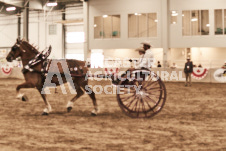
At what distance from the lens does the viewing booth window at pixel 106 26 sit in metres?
34.3

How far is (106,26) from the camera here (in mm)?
34625

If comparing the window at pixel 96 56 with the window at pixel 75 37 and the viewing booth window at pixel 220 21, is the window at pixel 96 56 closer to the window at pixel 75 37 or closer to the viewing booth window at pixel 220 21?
the window at pixel 75 37

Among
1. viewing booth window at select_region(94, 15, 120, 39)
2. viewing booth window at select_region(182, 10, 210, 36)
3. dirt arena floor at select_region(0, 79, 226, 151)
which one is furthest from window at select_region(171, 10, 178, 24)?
dirt arena floor at select_region(0, 79, 226, 151)

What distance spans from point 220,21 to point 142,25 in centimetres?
765

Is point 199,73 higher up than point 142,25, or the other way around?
point 142,25

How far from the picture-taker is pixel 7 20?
4691cm

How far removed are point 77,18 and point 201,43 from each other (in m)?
17.7

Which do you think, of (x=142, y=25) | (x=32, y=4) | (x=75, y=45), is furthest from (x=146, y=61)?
(x=75, y=45)

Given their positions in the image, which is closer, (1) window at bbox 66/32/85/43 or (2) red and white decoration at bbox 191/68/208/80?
(2) red and white decoration at bbox 191/68/208/80

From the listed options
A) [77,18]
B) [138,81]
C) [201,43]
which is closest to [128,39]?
[201,43]

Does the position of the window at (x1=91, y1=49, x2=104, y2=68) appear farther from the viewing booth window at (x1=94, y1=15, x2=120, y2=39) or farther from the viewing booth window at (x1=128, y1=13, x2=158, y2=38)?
the viewing booth window at (x1=128, y1=13, x2=158, y2=38)

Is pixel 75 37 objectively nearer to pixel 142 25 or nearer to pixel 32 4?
pixel 32 4

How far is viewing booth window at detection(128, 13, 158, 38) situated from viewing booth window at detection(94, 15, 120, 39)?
1505mm

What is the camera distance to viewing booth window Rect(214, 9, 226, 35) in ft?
100
